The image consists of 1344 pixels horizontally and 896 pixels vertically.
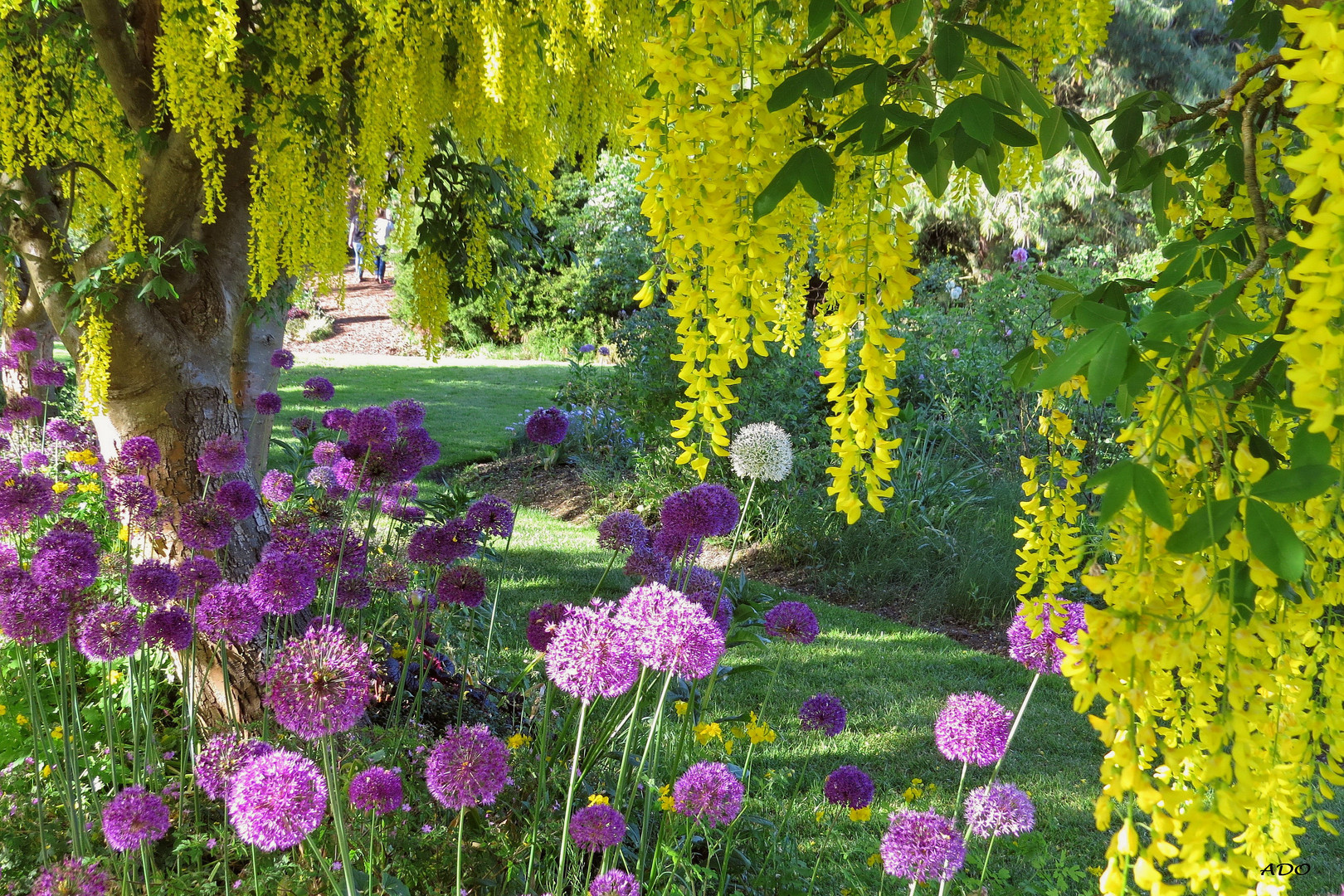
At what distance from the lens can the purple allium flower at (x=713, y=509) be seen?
6.88 feet

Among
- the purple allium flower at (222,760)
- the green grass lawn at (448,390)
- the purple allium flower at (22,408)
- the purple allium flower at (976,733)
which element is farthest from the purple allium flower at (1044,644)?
the green grass lawn at (448,390)

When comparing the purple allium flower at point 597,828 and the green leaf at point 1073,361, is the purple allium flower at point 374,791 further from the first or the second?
the green leaf at point 1073,361

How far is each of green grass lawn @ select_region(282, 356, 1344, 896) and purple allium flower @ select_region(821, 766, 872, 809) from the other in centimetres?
17

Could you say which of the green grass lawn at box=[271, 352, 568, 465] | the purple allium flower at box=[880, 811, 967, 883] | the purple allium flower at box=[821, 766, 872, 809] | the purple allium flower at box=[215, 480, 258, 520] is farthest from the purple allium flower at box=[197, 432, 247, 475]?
the green grass lawn at box=[271, 352, 568, 465]

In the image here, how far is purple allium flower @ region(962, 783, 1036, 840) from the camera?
172 centimetres

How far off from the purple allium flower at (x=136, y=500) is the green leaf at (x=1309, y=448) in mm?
2139

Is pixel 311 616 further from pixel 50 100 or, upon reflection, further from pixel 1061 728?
pixel 1061 728

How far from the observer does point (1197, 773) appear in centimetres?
82

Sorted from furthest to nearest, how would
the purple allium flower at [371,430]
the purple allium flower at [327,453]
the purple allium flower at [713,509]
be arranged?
1. the purple allium flower at [327,453]
2. the purple allium flower at [371,430]
3. the purple allium flower at [713,509]

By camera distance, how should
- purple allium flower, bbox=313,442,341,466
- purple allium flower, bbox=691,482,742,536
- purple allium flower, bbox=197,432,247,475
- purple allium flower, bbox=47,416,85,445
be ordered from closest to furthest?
purple allium flower, bbox=691,482,742,536
purple allium flower, bbox=197,432,247,475
purple allium flower, bbox=313,442,341,466
purple allium flower, bbox=47,416,85,445

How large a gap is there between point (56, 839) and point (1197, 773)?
2.32 meters

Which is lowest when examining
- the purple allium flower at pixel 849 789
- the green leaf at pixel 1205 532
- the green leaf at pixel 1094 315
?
the purple allium flower at pixel 849 789

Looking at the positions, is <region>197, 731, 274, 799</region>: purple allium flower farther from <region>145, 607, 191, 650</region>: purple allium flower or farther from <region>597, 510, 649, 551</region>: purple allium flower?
<region>597, 510, 649, 551</region>: purple allium flower

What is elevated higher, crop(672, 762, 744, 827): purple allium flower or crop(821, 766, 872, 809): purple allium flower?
crop(672, 762, 744, 827): purple allium flower
